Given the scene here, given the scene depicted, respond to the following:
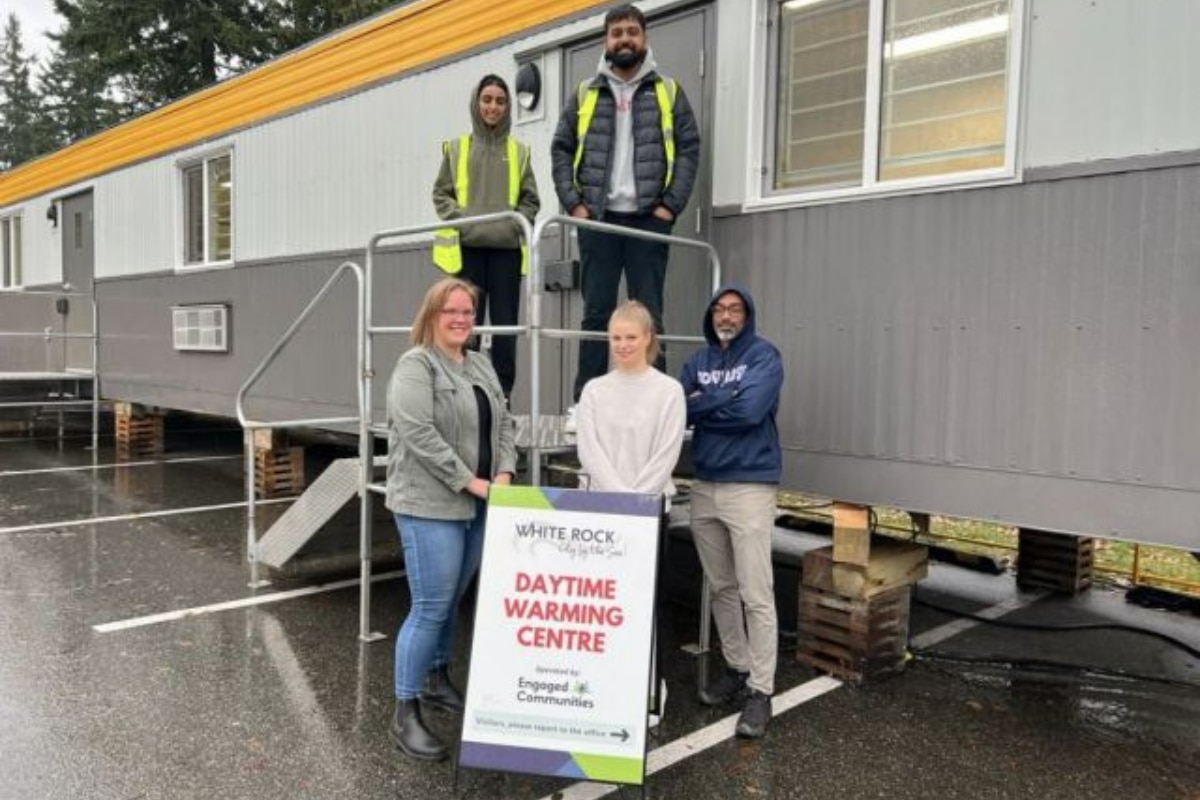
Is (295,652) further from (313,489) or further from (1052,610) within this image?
(1052,610)

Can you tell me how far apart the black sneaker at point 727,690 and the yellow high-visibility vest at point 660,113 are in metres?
2.14


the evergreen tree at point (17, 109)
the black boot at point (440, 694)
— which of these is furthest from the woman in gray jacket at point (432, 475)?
the evergreen tree at point (17, 109)

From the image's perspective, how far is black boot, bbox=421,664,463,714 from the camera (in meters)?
3.79

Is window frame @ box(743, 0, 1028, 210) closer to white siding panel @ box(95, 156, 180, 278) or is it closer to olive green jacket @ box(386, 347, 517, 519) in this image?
olive green jacket @ box(386, 347, 517, 519)

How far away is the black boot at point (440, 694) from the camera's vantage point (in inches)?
149

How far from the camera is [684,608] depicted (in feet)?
17.9

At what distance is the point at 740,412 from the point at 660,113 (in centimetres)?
151

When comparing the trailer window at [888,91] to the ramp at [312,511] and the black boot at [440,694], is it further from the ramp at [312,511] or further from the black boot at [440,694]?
the black boot at [440,694]

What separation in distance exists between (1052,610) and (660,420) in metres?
3.47

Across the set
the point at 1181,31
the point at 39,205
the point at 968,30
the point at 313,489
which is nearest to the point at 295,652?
the point at 313,489

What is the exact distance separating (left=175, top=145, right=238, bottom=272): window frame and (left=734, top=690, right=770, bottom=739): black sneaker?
22.9 feet

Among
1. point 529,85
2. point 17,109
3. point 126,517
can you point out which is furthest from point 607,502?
point 17,109

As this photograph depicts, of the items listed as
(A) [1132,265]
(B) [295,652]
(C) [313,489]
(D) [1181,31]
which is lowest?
(B) [295,652]

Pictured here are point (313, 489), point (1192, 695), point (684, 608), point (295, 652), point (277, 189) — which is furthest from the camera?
point (277, 189)
